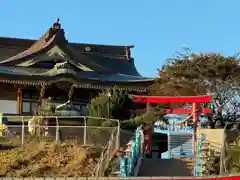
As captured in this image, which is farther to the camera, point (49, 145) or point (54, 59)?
point (54, 59)

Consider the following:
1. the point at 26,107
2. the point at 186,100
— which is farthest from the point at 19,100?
the point at 186,100

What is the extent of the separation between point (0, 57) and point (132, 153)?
63.6 ft

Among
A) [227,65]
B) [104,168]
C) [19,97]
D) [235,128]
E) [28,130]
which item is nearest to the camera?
[104,168]

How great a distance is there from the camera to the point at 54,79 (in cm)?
2873

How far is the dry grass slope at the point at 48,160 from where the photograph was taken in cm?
1658

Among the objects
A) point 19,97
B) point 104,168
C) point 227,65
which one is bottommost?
point 104,168

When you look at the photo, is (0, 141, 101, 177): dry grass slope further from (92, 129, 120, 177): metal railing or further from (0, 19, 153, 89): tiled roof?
(0, 19, 153, 89): tiled roof

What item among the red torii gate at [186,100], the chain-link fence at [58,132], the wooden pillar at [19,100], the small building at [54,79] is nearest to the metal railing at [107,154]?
the chain-link fence at [58,132]

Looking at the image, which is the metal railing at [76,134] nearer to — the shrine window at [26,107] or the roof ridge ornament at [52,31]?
the shrine window at [26,107]

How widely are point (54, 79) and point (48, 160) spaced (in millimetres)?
11504

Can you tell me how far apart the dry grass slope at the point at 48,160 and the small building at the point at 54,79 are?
9498 mm

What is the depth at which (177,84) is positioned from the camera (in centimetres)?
3512

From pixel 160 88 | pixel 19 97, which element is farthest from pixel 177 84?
pixel 19 97

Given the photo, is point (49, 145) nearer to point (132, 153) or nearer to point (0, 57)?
point (132, 153)
